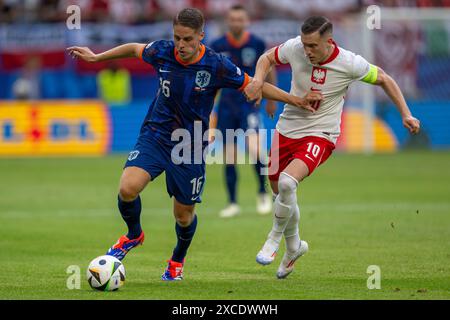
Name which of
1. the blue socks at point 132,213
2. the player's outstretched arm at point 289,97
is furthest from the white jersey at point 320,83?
the blue socks at point 132,213

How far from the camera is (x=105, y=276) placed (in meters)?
8.25

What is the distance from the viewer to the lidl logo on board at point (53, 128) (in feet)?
80.6

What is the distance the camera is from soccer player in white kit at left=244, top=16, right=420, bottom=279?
9125 millimetres

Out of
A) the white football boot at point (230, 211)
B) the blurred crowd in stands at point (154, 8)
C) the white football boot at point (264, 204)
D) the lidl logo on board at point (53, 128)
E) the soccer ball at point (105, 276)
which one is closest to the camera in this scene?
the soccer ball at point (105, 276)

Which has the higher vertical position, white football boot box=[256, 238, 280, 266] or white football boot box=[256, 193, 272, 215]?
white football boot box=[256, 238, 280, 266]

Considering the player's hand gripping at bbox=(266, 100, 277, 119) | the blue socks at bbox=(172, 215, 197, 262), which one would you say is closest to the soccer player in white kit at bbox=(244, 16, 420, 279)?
the blue socks at bbox=(172, 215, 197, 262)

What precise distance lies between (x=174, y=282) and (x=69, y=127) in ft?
55.0

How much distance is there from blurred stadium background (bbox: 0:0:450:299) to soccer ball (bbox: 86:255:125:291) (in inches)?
5.4

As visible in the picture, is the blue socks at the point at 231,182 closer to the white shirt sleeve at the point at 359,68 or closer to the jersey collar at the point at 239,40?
the jersey collar at the point at 239,40

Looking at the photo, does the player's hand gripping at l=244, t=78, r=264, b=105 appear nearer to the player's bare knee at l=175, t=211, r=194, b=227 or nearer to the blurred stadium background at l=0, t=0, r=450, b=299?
the player's bare knee at l=175, t=211, r=194, b=227

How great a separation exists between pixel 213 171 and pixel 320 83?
1317 cm

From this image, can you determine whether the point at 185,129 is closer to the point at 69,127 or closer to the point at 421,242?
the point at 421,242

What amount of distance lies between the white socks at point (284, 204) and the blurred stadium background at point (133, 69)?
1597 cm
